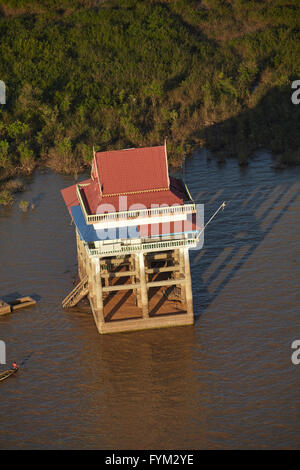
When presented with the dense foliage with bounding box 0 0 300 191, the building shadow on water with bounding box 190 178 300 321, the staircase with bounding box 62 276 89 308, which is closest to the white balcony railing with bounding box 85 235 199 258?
the staircase with bounding box 62 276 89 308

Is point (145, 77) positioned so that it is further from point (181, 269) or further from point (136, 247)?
point (136, 247)

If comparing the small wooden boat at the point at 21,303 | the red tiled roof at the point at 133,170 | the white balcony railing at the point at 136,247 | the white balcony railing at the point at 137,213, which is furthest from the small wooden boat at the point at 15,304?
the red tiled roof at the point at 133,170

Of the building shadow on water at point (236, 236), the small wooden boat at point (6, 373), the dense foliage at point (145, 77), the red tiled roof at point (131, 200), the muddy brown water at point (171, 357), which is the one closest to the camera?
the muddy brown water at point (171, 357)

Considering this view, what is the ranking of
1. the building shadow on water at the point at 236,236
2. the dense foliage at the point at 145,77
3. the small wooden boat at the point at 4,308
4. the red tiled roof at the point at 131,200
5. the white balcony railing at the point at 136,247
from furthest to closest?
the dense foliage at the point at 145,77 → the building shadow on water at the point at 236,236 → the small wooden boat at the point at 4,308 → the red tiled roof at the point at 131,200 → the white balcony railing at the point at 136,247

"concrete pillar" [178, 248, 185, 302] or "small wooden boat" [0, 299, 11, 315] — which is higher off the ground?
"concrete pillar" [178, 248, 185, 302]

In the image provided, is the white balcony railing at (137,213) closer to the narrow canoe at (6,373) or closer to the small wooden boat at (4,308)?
the small wooden boat at (4,308)

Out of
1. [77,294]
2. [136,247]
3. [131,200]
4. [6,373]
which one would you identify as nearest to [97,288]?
[136,247]

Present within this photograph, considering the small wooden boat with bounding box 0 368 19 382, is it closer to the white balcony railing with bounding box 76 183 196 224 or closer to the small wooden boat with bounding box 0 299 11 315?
the small wooden boat with bounding box 0 299 11 315
